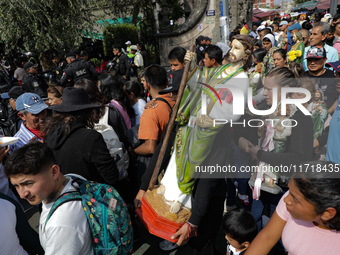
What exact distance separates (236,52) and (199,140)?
1.10 meters

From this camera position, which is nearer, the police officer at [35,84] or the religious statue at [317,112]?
the religious statue at [317,112]

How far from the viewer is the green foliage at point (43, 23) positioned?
8.55 metres

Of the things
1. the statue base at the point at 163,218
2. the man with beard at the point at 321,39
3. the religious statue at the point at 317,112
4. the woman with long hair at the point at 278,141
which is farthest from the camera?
the man with beard at the point at 321,39

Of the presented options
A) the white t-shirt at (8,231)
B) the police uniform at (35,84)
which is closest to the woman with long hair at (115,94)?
the white t-shirt at (8,231)

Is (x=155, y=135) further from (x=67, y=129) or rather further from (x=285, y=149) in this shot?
(x=285, y=149)

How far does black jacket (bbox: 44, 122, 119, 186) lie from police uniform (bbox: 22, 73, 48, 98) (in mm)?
4594

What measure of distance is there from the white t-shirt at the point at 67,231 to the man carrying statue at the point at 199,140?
1.92 ft

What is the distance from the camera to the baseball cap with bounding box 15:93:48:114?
2923 mm

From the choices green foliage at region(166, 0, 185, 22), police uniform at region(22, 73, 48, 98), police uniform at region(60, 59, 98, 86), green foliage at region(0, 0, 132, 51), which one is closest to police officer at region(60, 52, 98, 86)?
police uniform at region(60, 59, 98, 86)

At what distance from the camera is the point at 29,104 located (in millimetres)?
2957

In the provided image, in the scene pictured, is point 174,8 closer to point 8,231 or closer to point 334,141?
point 334,141

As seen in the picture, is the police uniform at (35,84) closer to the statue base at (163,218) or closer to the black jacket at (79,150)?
the black jacket at (79,150)

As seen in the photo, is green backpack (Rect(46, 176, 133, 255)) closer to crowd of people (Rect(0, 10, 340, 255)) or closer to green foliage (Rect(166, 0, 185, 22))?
crowd of people (Rect(0, 10, 340, 255))

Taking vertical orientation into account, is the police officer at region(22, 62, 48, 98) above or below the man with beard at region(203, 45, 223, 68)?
below
